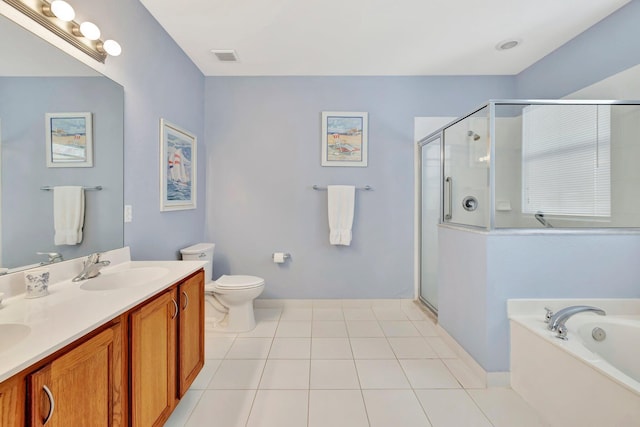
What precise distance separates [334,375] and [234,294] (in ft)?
3.33

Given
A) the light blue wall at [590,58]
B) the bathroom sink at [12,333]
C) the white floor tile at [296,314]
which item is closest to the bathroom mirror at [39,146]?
the bathroom sink at [12,333]

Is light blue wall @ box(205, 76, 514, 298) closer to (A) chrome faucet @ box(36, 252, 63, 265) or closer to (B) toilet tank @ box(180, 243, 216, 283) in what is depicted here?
(B) toilet tank @ box(180, 243, 216, 283)

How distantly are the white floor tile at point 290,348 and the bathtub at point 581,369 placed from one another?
4.49 ft

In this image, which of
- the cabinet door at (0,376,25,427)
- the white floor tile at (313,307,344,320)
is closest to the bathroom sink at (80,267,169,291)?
the cabinet door at (0,376,25,427)

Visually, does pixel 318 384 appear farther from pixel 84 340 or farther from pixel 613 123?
pixel 613 123

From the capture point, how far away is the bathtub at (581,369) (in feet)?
3.67

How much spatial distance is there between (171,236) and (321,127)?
177cm

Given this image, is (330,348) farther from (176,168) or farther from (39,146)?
(39,146)

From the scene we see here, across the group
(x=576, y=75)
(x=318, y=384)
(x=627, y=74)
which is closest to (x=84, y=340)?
(x=318, y=384)

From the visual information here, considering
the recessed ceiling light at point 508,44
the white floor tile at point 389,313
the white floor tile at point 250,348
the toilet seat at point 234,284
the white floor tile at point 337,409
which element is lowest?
the white floor tile at point 337,409

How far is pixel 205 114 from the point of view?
9.20ft

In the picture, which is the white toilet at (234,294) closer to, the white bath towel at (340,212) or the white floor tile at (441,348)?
the white bath towel at (340,212)

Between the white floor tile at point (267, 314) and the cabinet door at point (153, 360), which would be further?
the white floor tile at point (267, 314)

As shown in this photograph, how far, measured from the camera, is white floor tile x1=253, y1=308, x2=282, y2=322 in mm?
2580
